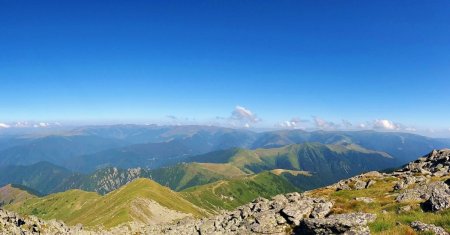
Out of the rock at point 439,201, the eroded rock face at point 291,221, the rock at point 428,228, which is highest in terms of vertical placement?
the rock at point 439,201

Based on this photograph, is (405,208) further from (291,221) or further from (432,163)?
(432,163)

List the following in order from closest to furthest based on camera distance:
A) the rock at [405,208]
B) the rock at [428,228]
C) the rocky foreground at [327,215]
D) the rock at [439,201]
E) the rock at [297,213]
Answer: the rock at [428,228] → the rocky foreground at [327,215] → the rock at [439,201] → the rock at [405,208] → the rock at [297,213]

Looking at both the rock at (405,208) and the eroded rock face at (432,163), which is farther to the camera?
the eroded rock face at (432,163)

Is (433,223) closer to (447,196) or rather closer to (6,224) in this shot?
(447,196)

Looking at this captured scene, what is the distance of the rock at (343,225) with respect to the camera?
26.5 metres

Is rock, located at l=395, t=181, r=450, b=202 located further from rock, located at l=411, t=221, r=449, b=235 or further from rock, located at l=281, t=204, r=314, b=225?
rock, located at l=411, t=221, r=449, b=235

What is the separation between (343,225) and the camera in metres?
27.0

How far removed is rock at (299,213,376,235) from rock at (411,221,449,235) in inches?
133

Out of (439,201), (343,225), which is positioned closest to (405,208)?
(439,201)

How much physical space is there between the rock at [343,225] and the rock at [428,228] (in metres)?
3.39

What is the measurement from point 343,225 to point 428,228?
A: 6028mm

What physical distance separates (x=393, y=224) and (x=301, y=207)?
15459 mm

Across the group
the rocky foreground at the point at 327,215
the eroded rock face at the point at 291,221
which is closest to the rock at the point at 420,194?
the rocky foreground at the point at 327,215

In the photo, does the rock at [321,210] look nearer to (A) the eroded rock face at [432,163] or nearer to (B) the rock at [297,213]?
(B) the rock at [297,213]
